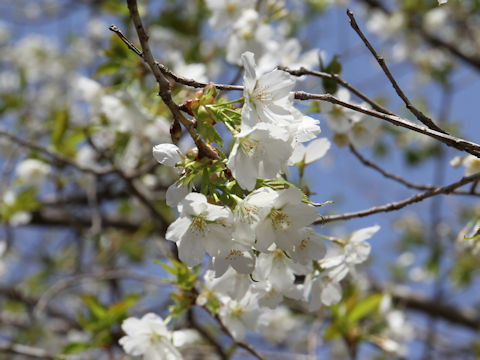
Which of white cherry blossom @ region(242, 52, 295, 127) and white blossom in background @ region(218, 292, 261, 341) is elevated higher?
white cherry blossom @ region(242, 52, 295, 127)

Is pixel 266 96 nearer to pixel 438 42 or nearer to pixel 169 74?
pixel 169 74

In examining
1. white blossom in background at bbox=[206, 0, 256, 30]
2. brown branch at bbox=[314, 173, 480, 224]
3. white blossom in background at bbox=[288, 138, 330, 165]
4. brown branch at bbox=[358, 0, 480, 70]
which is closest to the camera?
brown branch at bbox=[314, 173, 480, 224]

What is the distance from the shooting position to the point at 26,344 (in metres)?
2.74

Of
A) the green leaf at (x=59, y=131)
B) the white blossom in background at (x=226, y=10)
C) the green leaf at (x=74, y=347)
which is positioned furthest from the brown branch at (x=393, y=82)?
the green leaf at (x=59, y=131)

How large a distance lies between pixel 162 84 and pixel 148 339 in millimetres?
831

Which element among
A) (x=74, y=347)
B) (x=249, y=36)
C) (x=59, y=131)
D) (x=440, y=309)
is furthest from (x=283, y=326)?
(x=249, y=36)

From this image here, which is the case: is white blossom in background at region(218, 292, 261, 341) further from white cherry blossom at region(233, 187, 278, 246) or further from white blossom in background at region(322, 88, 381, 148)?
white blossom in background at region(322, 88, 381, 148)

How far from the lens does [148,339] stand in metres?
1.45

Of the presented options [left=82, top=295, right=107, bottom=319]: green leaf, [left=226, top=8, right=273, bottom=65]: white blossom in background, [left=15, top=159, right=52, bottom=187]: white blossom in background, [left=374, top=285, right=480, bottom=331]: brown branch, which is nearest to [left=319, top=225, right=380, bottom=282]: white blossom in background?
[left=82, top=295, right=107, bottom=319]: green leaf

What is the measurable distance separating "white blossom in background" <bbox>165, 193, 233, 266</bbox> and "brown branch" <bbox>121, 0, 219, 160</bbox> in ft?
0.35

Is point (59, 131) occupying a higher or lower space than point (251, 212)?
higher

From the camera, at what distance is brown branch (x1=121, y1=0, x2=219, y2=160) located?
3.03ft

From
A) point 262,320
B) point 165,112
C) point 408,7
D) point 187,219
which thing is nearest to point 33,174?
point 165,112

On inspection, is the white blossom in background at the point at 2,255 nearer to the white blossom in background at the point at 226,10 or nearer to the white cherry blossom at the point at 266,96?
the white blossom in background at the point at 226,10
